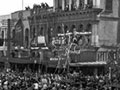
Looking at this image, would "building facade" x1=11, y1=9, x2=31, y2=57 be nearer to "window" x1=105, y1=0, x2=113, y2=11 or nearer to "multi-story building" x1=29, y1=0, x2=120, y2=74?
"multi-story building" x1=29, y1=0, x2=120, y2=74

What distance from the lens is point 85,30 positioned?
41812mm

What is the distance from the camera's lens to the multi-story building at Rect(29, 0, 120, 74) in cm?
3909

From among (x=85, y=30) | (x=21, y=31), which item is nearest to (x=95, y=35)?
(x=85, y=30)

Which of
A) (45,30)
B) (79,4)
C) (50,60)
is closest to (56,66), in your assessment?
(50,60)

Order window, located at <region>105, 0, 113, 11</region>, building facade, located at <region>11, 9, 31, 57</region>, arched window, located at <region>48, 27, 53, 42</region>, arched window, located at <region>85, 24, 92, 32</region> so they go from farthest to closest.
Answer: building facade, located at <region>11, 9, 31, 57</region>, arched window, located at <region>48, 27, 53, 42</region>, window, located at <region>105, 0, 113, 11</region>, arched window, located at <region>85, 24, 92, 32</region>

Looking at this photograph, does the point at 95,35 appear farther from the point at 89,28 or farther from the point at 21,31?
the point at 21,31

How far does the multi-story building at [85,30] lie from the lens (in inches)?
1539

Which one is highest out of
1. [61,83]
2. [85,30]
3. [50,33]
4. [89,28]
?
[89,28]

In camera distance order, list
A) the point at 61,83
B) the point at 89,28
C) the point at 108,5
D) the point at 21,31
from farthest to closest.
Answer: the point at 21,31 → the point at 108,5 → the point at 89,28 → the point at 61,83

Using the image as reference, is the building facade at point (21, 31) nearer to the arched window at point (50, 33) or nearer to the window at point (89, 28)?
the arched window at point (50, 33)

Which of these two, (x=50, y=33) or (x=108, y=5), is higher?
(x=108, y=5)

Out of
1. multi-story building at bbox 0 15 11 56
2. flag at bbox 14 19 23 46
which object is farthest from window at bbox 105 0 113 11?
multi-story building at bbox 0 15 11 56

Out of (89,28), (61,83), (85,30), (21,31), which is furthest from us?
(21,31)

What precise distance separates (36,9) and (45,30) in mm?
3305
